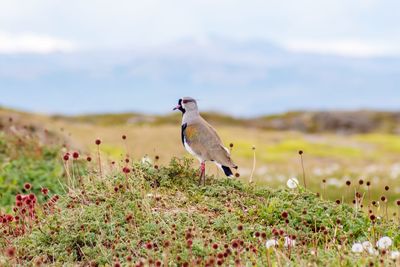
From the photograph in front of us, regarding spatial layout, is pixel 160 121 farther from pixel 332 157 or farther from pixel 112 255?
pixel 112 255

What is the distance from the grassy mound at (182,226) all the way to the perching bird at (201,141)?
0.48m

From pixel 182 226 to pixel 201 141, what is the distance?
5.57 ft

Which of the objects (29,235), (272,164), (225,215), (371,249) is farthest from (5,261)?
(272,164)

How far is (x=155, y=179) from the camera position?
11195mm

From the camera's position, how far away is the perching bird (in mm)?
10695

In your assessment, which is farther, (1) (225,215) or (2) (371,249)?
(1) (225,215)

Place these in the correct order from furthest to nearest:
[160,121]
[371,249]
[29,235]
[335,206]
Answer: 1. [160,121]
2. [335,206]
3. [29,235]
4. [371,249]

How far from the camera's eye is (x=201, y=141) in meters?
10.7

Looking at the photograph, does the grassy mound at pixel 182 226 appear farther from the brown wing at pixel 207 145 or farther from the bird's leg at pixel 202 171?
the brown wing at pixel 207 145

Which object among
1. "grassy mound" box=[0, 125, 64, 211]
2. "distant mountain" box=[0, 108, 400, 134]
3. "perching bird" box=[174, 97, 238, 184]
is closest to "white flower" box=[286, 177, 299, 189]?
"perching bird" box=[174, 97, 238, 184]

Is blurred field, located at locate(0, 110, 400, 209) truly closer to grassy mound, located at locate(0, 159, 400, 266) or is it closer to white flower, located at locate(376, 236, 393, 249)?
grassy mound, located at locate(0, 159, 400, 266)

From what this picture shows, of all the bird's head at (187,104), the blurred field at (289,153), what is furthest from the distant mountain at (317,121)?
the bird's head at (187,104)

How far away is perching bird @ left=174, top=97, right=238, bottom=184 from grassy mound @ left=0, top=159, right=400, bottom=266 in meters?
0.48

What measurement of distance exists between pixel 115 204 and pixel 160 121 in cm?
10198
